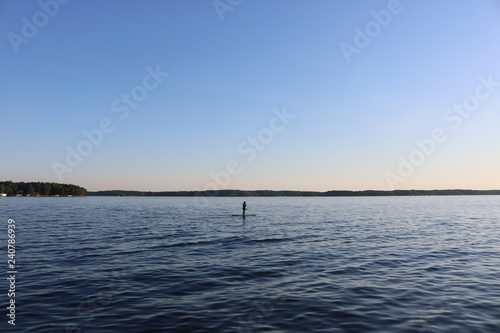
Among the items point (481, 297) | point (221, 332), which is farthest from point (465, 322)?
point (221, 332)

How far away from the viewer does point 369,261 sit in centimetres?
2433

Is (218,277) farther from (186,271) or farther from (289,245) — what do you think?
(289,245)

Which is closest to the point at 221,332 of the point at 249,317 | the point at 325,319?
the point at 249,317

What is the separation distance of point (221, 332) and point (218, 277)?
26.0 feet

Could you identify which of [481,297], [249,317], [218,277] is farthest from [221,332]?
[481,297]

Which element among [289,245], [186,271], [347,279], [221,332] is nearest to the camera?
[221,332]

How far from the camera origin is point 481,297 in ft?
51.6

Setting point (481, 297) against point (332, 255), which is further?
point (332, 255)

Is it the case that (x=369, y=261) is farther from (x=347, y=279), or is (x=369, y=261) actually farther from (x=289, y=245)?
(x=289, y=245)

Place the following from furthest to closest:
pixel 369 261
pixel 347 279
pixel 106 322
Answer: pixel 369 261
pixel 347 279
pixel 106 322

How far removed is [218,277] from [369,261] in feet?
37.9

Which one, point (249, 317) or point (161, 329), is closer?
point (161, 329)

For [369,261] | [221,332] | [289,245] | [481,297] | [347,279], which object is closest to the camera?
[221,332]

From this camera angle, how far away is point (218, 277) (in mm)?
19641
